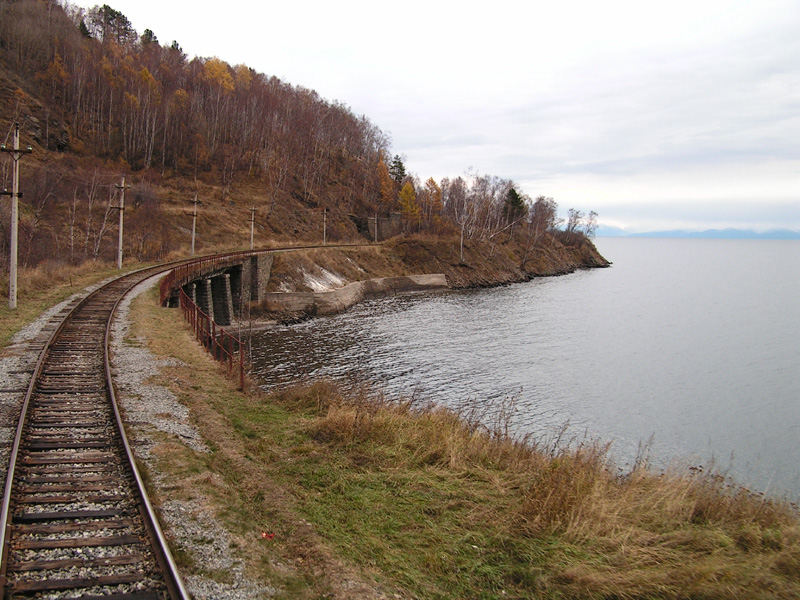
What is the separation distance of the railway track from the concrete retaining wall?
3296 cm

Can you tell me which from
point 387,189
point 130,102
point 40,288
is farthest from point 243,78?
point 40,288

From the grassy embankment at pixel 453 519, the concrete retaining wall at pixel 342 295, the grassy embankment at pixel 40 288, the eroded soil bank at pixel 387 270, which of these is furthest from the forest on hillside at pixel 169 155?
the grassy embankment at pixel 453 519

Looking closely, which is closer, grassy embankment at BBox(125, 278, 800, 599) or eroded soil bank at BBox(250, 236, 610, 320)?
grassy embankment at BBox(125, 278, 800, 599)

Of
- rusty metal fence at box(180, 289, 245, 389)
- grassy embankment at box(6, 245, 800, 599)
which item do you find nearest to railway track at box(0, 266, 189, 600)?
grassy embankment at box(6, 245, 800, 599)

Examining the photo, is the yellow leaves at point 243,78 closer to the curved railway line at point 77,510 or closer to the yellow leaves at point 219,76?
the yellow leaves at point 219,76

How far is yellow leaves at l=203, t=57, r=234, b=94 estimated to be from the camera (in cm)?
10357

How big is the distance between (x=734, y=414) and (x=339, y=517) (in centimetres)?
2073

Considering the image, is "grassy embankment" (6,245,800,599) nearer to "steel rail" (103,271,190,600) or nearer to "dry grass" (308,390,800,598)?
"dry grass" (308,390,800,598)

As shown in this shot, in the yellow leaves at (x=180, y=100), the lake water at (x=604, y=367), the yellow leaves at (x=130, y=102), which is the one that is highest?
the yellow leaves at (x=180, y=100)

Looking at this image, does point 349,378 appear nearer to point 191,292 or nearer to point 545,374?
point 545,374

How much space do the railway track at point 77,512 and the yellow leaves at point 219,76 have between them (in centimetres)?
10241

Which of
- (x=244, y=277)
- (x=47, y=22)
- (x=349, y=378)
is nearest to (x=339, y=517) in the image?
(x=349, y=378)

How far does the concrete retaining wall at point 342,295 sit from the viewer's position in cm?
4484

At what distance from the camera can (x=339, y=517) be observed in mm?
7980
